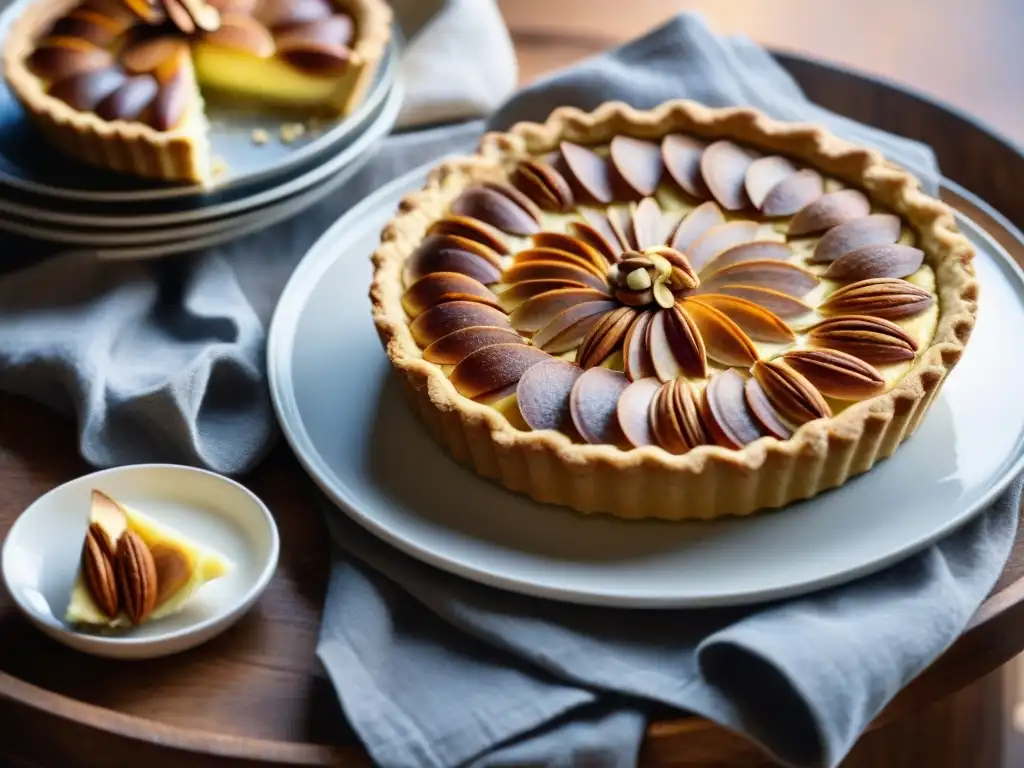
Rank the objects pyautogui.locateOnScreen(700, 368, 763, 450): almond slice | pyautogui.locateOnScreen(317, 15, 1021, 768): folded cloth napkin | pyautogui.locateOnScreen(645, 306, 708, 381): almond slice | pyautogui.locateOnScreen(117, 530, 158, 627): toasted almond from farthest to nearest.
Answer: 1. pyautogui.locateOnScreen(645, 306, 708, 381): almond slice
2. pyautogui.locateOnScreen(700, 368, 763, 450): almond slice
3. pyautogui.locateOnScreen(117, 530, 158, 627): toasted almond
4. pyautogui.locateOnScreen(317, 15, 1021, 768): folded cloth napkin

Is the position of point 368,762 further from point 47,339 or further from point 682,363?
point 47,339

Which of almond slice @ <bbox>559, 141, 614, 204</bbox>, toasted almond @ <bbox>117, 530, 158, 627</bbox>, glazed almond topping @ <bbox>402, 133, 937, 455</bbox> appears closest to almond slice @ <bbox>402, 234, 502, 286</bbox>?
glazed almond topping @ <bbox>402, 133, 937, 455</bbox>

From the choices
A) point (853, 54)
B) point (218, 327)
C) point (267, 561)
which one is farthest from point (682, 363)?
point (853, 54)

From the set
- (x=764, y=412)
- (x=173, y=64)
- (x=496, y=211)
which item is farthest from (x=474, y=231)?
(x=173, y=64)

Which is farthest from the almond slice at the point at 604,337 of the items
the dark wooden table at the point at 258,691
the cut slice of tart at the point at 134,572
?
the cut slice of tart at the point at 134,572

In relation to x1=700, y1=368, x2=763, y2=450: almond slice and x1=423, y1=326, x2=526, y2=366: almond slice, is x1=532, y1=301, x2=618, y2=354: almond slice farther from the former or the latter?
x1=700, y1=368, x2=763, y2=450: almond slice

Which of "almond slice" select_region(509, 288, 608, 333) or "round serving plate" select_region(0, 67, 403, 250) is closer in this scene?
"almond slice" select_region(509, 288, 608, 333)

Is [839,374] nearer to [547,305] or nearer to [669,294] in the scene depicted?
[669,294]

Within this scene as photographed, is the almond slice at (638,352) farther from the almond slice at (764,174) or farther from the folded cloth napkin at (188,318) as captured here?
the folded cloth napkin at (188,318)
